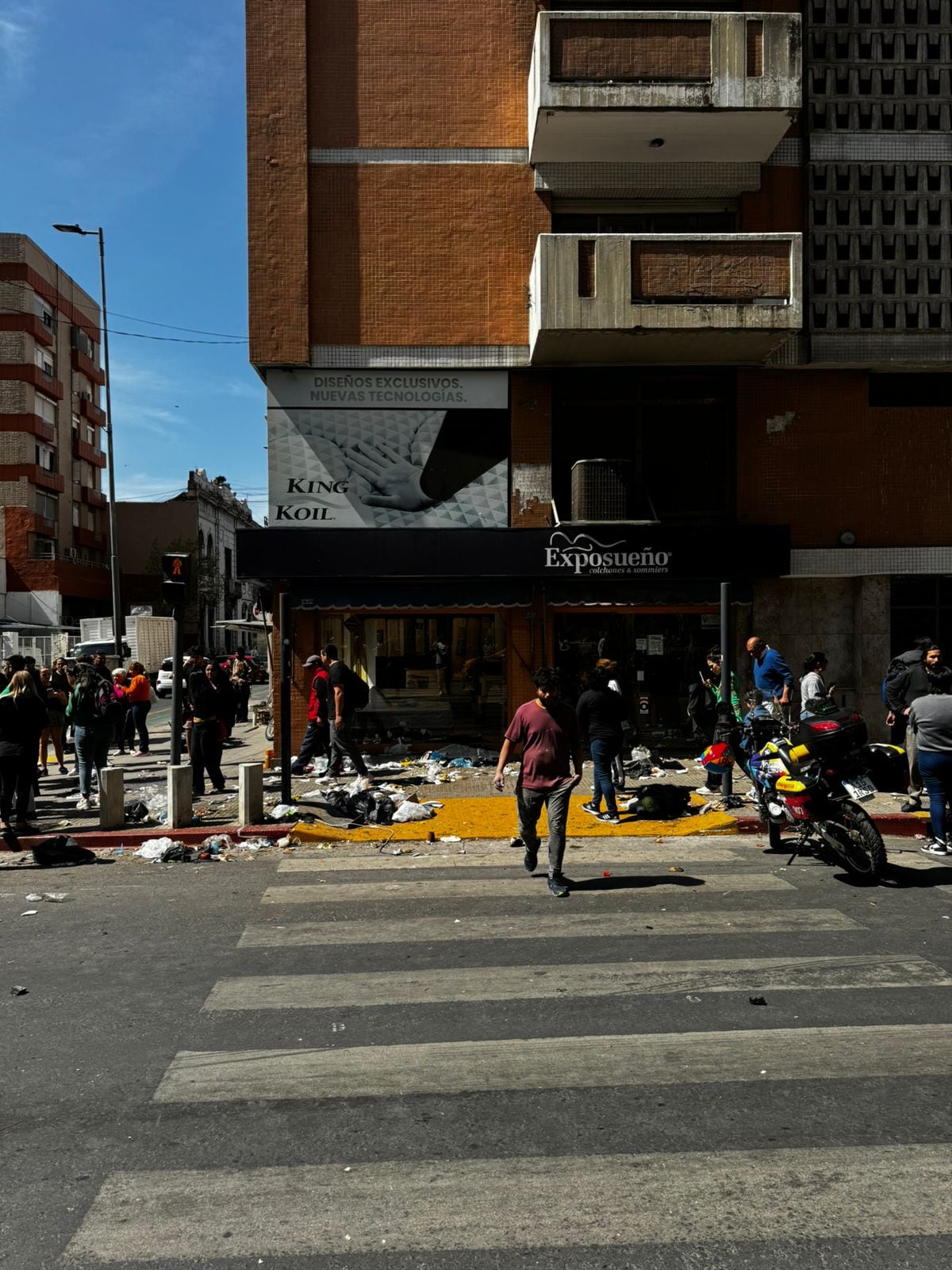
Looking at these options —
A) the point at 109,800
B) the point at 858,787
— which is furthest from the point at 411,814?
the point at 858,787

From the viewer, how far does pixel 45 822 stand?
11500mm

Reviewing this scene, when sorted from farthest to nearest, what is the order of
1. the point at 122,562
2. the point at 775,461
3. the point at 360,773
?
1. the point at 122,562
2. the point at 775,461
3. the point at 360,773

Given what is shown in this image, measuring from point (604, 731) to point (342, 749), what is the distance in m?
4.44

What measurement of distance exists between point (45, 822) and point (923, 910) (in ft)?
31.0

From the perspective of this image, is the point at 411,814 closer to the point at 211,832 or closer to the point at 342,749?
the point at 211,832

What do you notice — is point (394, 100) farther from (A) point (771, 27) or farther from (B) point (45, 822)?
(B) point (45, 822)

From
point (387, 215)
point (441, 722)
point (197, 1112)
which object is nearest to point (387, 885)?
point (197, 1112)

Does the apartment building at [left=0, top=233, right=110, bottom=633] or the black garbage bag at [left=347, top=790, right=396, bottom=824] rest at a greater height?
the apartment building at [left=0, top=233, right=110, bottom=633]

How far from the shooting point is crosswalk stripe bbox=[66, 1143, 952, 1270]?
3395mm

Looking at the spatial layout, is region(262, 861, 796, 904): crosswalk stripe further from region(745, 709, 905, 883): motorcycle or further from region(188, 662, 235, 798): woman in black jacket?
region(188, 662, 235, 798): woman in black jacket

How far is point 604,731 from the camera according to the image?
1113 cm

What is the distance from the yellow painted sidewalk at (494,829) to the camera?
10656 mm

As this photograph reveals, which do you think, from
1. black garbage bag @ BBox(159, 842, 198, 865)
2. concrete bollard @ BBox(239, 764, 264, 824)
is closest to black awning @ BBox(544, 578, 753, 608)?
concrete bollard @ BBox(239, 764, 264, 824)

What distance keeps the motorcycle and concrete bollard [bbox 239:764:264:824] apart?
5.67 m
